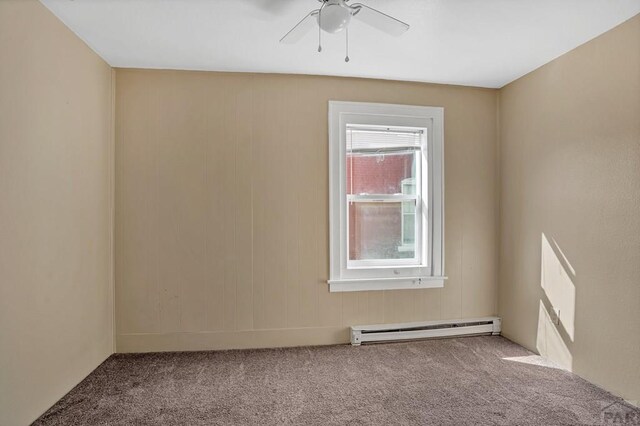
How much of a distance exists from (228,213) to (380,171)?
1.50 metres

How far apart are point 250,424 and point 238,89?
2.62 m

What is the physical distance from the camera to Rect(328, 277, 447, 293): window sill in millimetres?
3279

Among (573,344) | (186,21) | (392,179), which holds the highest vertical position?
(186,21)

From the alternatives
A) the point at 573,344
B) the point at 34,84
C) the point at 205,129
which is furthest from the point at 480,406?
the point at 34,84

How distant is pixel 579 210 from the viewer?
2660 millimetres

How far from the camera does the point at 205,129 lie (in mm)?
3121

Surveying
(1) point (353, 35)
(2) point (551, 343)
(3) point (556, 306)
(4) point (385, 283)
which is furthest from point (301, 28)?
(2) point (551, 343)

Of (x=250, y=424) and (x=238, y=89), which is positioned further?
(x=238, y=89)


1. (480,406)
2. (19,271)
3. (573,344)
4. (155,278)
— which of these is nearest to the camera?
(19,271)

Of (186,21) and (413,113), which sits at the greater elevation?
(186,21)

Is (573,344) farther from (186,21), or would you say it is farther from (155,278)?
(186,21)

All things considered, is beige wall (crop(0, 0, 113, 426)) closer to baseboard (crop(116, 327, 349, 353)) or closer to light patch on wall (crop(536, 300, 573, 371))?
baseboard (crop(116, 327, 349, 353))

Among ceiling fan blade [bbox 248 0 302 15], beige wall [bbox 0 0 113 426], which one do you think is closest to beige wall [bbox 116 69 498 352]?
beige wall [bbox 0 0 113 426]

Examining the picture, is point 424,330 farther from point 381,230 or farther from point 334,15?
point 334,15
